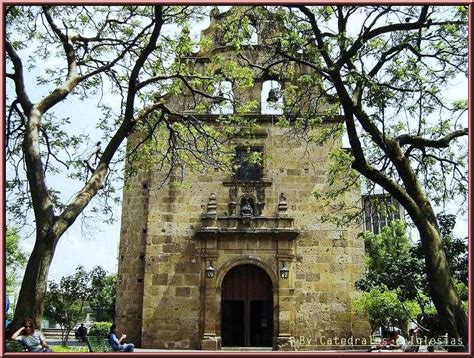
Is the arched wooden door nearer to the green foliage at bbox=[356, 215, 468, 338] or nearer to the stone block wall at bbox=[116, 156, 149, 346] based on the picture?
the stone block wall at bbox=[116, 156, 149, 346]

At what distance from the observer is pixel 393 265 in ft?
57.5

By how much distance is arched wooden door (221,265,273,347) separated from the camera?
17.6 m

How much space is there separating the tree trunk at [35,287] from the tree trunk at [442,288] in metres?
5.95

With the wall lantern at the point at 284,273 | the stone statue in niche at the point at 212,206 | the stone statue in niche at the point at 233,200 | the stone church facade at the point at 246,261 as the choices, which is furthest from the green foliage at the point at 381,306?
the stone statue in niche at the point at 212,206

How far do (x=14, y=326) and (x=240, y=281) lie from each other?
1043 cm

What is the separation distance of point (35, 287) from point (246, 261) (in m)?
10.2

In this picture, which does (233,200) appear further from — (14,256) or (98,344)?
(14,256)

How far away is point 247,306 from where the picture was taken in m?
17.7

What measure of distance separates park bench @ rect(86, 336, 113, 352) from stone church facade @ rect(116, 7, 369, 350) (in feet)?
18.5

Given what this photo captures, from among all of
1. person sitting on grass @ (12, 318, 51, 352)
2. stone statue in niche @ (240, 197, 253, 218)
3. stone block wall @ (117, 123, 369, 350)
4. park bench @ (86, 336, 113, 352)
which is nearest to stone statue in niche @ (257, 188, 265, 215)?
stone block wall @ (117, 123, 369, 350)

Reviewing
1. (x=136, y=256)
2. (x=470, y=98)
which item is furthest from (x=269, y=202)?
(x=470, y=98)

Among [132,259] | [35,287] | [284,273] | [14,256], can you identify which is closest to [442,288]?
[35,287]

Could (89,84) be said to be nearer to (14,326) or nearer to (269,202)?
(14,326)

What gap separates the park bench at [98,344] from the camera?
10.9m
